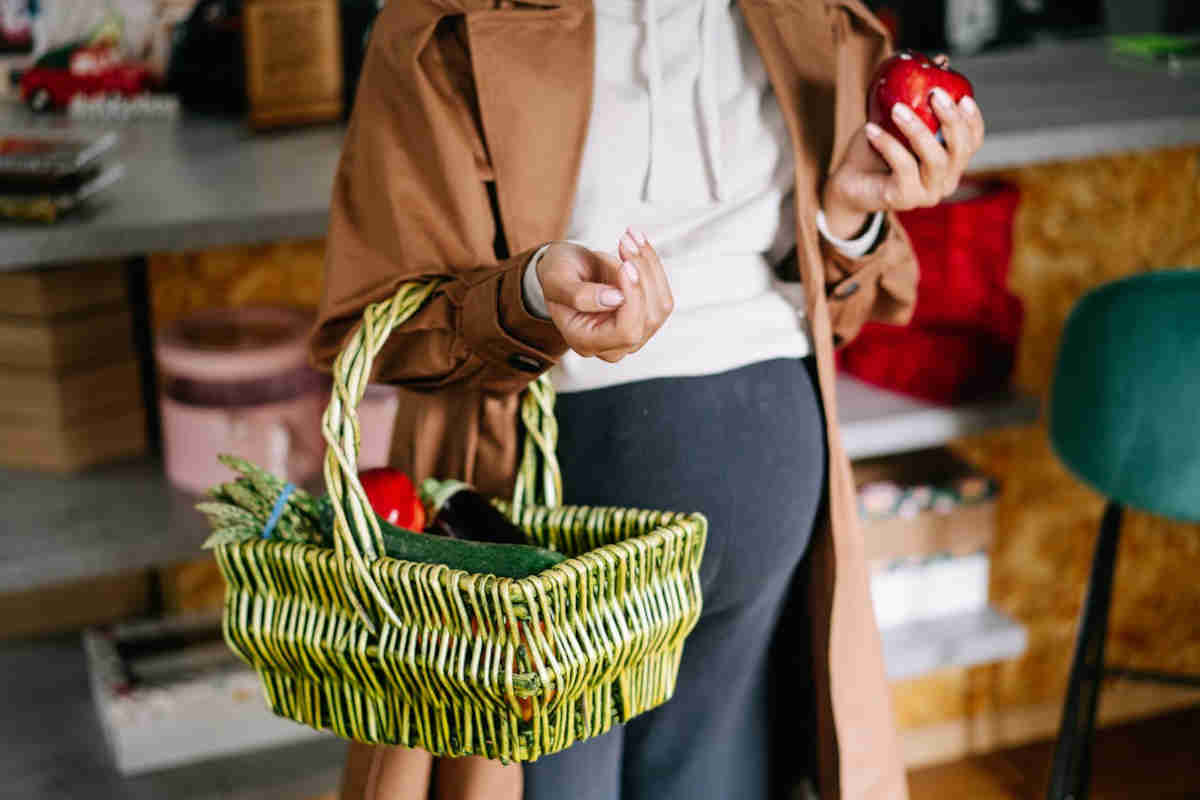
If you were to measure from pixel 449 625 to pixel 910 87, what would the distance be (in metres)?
0.52

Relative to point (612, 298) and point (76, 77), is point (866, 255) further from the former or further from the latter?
point (76, 77)

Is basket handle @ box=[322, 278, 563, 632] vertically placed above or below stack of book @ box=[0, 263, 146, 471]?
above

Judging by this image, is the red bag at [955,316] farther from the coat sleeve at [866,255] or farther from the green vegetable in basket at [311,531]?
the green vegetable in basket at [311,531]

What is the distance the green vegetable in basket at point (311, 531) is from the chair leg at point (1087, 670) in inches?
41.8

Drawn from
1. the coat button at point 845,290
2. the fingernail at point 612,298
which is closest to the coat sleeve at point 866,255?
the coat button at point 845,290

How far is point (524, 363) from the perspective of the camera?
100 centimetres

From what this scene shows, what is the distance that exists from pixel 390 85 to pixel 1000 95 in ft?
3.43

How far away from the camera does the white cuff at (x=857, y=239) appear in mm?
1120

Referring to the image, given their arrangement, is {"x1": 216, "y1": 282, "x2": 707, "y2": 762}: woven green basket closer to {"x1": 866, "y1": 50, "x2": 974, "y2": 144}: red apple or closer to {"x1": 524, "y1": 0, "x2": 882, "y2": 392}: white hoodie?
{"x1": 524, "y1": 0, "x2": 882, "y2": 392}: white hoodie

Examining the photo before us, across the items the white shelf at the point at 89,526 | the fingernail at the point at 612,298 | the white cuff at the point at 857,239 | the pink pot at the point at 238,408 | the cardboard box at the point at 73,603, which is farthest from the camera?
the cardboard box at the point at 73,603

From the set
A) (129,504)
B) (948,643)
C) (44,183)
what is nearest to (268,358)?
(129,504)

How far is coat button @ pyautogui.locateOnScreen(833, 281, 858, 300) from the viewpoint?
118 centimetres

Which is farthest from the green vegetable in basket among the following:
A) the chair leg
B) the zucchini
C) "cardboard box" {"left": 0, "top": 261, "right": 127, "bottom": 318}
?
the chair leg

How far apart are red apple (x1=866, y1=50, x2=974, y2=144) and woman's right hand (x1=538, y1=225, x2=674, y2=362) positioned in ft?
0.88
